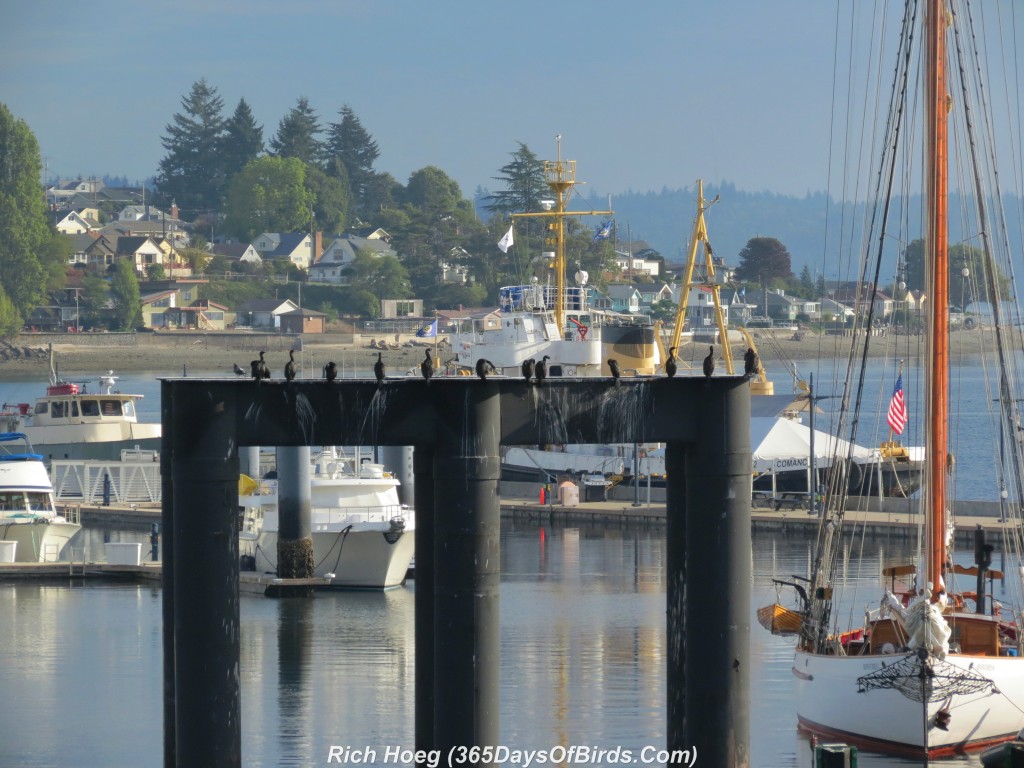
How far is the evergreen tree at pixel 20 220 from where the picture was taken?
577 ft

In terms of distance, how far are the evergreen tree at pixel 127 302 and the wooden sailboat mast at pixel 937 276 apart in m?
156

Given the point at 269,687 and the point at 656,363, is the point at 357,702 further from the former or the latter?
the point at 656,363

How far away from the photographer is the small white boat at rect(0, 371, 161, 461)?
229ft

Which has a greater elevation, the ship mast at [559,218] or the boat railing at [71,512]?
the ship mast at [559,218]

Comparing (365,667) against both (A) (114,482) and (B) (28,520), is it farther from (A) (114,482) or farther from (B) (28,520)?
(A) (114,482)

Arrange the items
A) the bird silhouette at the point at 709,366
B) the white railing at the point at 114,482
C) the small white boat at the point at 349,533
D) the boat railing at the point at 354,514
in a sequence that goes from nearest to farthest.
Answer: the bird silhouette at the point at 709,366
the small white boat at the point at 349,533
the boat railing at the point at 354,514
the white railing at the point at 114,482

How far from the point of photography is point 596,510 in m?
56.9

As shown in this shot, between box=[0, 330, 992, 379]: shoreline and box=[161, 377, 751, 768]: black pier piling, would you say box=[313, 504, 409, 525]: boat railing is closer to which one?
box=[161, 377, 751, 768]: black pier piling

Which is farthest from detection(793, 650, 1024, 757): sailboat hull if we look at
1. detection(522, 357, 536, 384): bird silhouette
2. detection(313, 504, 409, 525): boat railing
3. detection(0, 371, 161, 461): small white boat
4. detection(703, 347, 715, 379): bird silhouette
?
detection(0, 371, 161, 461): small white boat

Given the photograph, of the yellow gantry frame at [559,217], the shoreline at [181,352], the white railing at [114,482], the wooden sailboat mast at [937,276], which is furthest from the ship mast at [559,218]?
the shoreline at [181,352]

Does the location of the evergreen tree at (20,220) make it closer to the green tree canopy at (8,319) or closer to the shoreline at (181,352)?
the green tree canopy at (8,319)

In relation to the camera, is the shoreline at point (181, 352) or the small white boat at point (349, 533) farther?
the shoreline at point (181, 352)

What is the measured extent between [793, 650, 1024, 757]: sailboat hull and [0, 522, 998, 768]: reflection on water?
0.32m

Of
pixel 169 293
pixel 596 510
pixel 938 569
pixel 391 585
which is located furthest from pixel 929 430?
pixel 169 293
